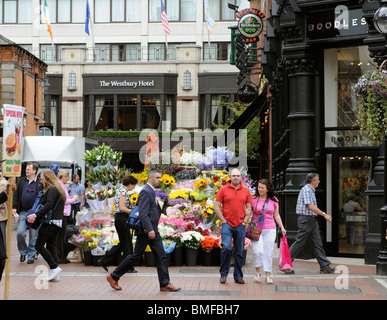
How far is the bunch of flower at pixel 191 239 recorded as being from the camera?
1449cm

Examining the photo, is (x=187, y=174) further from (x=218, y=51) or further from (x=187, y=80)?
(x=218, y=51)

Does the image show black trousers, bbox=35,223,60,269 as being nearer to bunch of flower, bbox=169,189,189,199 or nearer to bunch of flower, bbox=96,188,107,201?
bunch of flower, bbox=169,189,189,199

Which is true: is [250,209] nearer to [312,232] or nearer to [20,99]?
[312,232]

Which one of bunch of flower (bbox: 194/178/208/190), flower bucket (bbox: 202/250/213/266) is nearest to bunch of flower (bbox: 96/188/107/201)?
bunch of flower (bbox: 194/178/208/190)

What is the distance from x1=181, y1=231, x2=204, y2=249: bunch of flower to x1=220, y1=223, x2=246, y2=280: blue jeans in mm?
2489

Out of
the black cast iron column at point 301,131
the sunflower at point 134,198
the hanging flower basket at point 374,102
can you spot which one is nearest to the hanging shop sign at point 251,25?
the black cast iron column at point 301,131

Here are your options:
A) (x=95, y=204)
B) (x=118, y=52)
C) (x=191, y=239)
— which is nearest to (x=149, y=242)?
(x=191, y=239)

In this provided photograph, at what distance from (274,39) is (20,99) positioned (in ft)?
73.9

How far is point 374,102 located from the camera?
12.1 m

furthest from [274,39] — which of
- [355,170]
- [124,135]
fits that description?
[124,135]

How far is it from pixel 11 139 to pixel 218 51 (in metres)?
46.6

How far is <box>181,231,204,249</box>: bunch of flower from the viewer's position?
14492mm

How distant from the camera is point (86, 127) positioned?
53281 mm

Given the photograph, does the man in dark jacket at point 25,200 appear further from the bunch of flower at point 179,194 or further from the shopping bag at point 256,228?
the shopping bag at point 256,228
